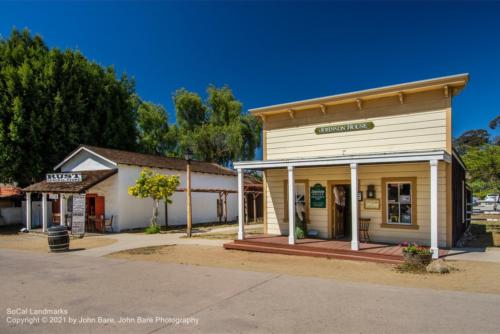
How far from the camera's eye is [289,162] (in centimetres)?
→ 1141

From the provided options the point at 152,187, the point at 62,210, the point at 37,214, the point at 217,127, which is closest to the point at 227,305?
the point at 152,187

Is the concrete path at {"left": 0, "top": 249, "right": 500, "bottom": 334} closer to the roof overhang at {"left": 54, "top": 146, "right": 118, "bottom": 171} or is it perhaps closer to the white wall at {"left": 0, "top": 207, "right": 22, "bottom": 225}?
the roof overhang at {"left": 54, "top": 146, "right": 118, "bottom": 171}

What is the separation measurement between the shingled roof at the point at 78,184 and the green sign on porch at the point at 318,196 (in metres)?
10.8

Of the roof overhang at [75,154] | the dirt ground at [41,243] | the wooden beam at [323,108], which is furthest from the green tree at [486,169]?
the roof overhang at [75,154]

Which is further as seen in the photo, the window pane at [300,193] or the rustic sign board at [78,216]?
the rustic sign board at [78,216]

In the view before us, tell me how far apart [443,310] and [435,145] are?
660cm

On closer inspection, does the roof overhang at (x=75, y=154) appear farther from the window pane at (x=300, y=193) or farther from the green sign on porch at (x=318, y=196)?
the green sign on porch at (x=318, y=196)

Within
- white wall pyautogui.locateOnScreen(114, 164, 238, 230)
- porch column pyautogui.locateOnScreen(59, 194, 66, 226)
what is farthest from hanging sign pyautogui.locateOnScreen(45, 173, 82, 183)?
white wall pyautogui.locateOnScreen(114, 164, 238, 230)

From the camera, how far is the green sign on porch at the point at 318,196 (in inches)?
494

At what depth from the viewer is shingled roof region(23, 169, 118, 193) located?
55.4 ft

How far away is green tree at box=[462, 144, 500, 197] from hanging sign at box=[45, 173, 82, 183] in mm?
25434

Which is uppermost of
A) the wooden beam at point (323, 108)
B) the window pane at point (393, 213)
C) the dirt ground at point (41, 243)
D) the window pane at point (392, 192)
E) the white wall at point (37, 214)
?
the wooden beam at point (323, 108)

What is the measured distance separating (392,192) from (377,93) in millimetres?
3337

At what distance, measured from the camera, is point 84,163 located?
19750mm
